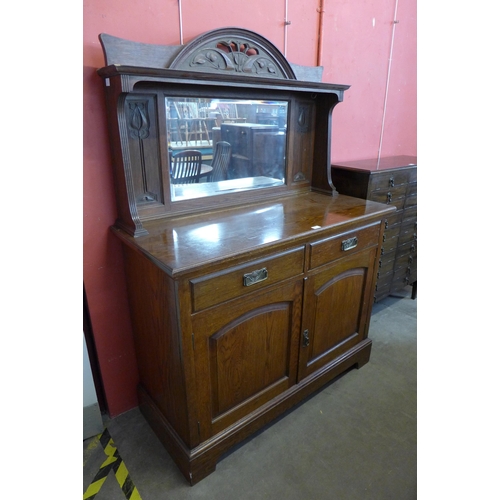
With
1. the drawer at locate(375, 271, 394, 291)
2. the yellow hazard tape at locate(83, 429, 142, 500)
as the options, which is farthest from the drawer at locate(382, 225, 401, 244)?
the yellow hazard tape at locate(83, 429, 142, 500)

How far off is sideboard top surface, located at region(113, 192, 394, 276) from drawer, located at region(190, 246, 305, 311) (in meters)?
0.05

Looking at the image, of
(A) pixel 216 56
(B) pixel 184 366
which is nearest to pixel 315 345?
(B) pixel 184 366

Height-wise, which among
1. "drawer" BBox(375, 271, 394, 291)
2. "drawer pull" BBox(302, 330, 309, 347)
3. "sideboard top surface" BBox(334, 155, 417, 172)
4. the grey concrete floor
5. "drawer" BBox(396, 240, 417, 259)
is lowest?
the grey concrete floor

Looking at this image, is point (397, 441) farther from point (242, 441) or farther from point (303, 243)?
point (303, 243)

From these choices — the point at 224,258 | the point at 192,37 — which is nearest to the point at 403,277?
the point at 224,258

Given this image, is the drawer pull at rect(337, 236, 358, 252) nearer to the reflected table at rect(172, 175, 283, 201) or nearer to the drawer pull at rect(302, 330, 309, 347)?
the drawer pull at rect(302, 330, 309, 347)

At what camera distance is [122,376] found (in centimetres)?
176

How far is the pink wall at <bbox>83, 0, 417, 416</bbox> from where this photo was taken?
1.36 metres

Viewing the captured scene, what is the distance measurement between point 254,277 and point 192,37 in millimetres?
1035

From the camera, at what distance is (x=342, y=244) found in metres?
1.66

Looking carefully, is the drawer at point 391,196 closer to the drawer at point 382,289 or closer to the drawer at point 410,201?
the drawer at point 410,201

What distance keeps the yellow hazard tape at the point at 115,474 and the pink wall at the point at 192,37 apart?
0.19 meters

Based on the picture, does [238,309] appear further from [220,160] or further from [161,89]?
[161,89]

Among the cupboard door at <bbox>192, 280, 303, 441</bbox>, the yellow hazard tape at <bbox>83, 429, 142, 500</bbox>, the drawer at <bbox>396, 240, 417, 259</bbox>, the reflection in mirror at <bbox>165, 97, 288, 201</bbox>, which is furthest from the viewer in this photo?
the drawer at <bbox>396, 240, 417, 259</bbox>
